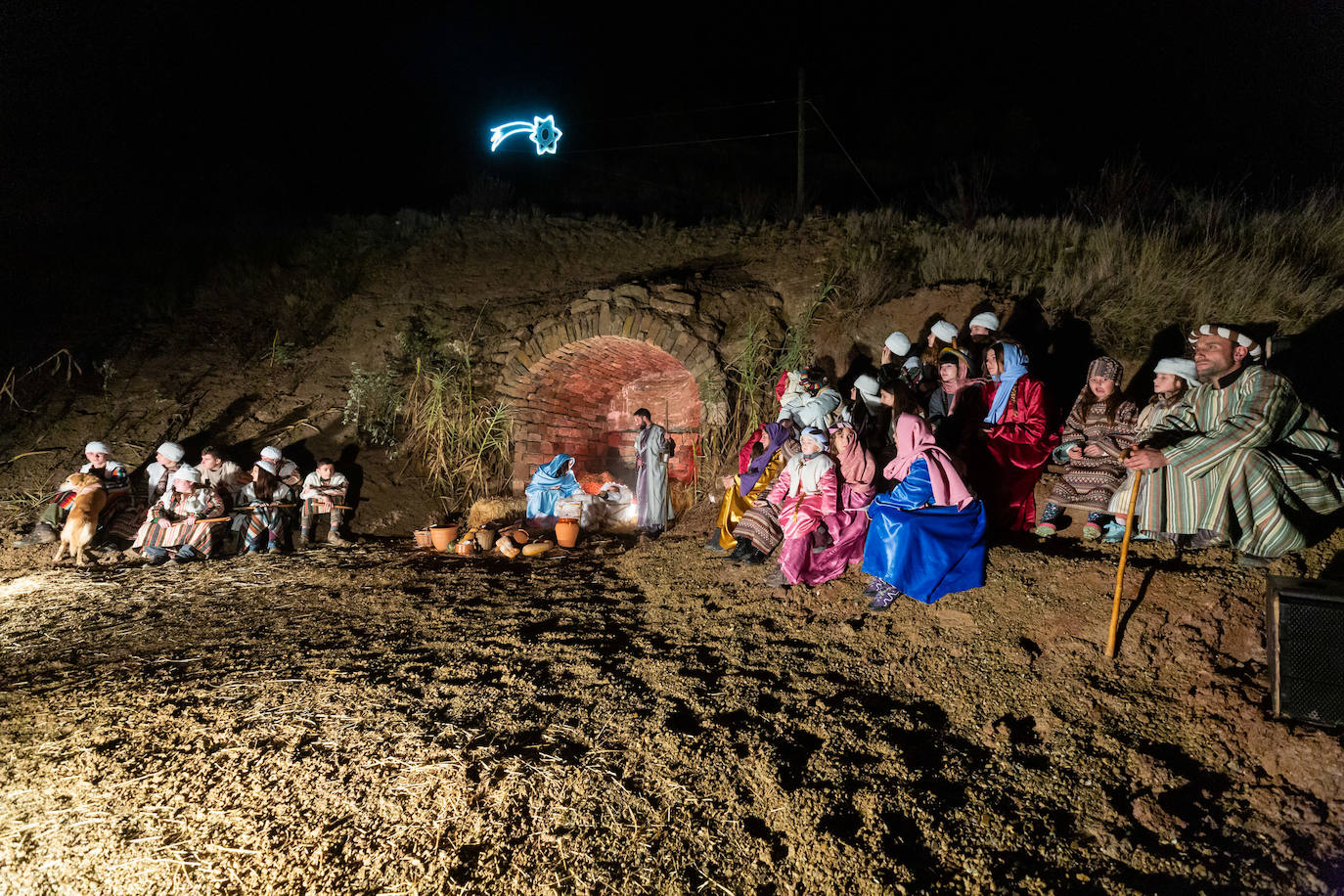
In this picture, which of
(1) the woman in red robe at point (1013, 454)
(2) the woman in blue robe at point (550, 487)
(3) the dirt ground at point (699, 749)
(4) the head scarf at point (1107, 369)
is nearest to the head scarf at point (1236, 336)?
(4) the head scarf at point (1107, 369)

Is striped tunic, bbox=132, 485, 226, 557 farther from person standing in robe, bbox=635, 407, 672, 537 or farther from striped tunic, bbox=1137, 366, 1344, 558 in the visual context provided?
striped tunic, bbox=1137, 366, 1344, 558

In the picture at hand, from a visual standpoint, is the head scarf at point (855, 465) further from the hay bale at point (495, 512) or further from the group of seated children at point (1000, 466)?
the hay bale at point (495, 512)

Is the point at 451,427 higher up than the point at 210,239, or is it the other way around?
the point at 210,239

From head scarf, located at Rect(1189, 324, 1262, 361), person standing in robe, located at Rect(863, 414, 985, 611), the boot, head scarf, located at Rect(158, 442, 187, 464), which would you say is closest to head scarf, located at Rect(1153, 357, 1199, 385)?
head scarf, located at Rect(1189, 324, 1262, 361)

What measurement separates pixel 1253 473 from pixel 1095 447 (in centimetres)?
83

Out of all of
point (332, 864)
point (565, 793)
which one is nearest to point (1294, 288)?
point (565, 793)

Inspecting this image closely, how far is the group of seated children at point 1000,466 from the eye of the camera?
319cm

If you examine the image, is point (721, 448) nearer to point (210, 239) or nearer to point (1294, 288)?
point (1294, 288)

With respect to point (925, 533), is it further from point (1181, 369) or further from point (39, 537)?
point (39, 537)

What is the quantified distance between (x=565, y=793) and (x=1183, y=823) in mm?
2110

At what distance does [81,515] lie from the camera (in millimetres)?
5965

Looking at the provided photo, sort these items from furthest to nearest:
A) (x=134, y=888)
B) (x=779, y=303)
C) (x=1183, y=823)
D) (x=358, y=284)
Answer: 1. (x=358, y=284)
2. (x=779, y=303)
3. (x=1183, y=823)
4. (x=134, y=888)

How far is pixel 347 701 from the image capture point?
282 cm

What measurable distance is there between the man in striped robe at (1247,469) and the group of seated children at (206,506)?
7136 millimetres
